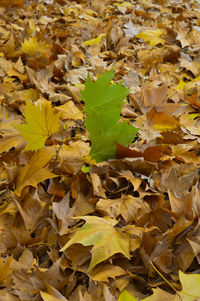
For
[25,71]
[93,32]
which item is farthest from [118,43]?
[25,71]

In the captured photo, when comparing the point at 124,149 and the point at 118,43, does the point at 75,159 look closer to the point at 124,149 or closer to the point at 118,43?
the point at 124,149

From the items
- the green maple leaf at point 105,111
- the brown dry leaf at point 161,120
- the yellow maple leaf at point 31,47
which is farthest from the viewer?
the yellow maple leaf at point 31,47

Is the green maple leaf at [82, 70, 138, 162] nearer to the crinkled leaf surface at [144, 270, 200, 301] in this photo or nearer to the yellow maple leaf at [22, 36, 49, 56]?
the crinkled leaf surface at [144, 270, 200, 301]

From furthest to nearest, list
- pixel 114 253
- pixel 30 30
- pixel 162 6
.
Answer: pixel 162 6
pixel 30 30
pixel 114 253

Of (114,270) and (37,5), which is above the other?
(37,5)

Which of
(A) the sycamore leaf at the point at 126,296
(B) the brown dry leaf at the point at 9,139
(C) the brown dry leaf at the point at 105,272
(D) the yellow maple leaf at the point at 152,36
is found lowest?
(A) the sycamore leaf at the point at 126,296

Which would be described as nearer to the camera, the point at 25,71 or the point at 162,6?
the point at 25,71

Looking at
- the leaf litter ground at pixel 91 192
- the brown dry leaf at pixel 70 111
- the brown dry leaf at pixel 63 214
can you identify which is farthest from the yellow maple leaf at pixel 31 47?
the brown dry leaf at pixel 63 214

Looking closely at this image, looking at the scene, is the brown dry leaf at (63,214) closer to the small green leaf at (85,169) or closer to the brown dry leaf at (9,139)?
the small green leaf at (85,169)
